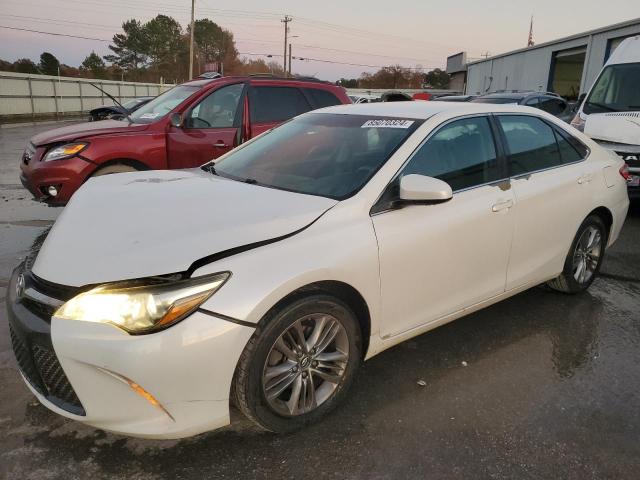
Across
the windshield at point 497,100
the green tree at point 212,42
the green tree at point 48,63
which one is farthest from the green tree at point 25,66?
the windshield at point 497,100

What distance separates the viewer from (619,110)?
7.62 m

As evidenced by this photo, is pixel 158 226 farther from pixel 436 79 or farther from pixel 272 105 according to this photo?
pixel 436 79

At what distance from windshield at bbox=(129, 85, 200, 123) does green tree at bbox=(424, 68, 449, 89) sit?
80.2m

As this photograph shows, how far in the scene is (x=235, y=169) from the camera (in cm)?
353

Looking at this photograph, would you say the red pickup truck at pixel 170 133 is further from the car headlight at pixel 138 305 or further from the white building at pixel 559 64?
the white building at pixel 559 64

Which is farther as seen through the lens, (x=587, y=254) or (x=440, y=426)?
(x=587, y=254)

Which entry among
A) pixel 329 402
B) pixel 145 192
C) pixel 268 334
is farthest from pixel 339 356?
pixel 145 192

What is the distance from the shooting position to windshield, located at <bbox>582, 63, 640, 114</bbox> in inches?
303

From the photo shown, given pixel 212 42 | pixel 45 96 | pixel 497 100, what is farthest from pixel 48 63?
pixel 497 100

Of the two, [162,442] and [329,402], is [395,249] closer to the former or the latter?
[329,402]

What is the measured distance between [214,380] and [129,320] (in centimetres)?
43

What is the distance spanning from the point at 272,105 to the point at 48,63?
6095 centimetres

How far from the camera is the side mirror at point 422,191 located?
268cm

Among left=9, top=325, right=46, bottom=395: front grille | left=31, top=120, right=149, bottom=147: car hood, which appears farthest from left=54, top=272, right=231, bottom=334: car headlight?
left=31, top=120, right=149, bottom=147: car hood
